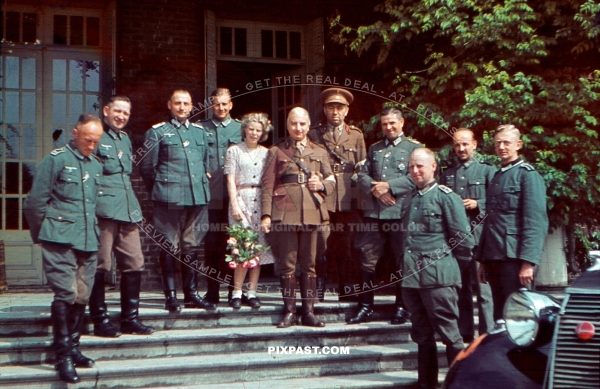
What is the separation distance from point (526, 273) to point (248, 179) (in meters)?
2.25

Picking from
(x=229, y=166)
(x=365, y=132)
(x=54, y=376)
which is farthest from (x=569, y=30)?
(x=54, y=376)

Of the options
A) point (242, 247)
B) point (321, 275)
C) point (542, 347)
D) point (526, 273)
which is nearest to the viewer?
point (542, 347)

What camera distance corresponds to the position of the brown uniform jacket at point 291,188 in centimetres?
530

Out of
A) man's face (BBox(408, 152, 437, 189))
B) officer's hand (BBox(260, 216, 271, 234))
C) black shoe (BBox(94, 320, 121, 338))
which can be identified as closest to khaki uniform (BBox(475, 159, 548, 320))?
man's face (BBox(408, 152, 437, 189))

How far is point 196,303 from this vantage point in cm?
543

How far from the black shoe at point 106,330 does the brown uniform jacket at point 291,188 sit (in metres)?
1.40

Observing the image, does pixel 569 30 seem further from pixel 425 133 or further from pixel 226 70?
pixel 226 70

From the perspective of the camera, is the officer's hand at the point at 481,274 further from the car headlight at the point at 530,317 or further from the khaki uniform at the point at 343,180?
the car headlight at the point at 530,317

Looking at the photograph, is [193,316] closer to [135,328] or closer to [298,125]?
[135,328]

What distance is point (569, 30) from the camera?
6484mm

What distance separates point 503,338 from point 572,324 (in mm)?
395

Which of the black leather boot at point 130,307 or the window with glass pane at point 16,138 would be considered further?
the window with glass pane at point 16,138

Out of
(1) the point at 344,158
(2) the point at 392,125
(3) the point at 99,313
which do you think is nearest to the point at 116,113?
(3) the point at 99,313

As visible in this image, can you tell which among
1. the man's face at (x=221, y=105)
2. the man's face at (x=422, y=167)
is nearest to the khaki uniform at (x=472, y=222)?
the man's face at (x=422, y=167)
